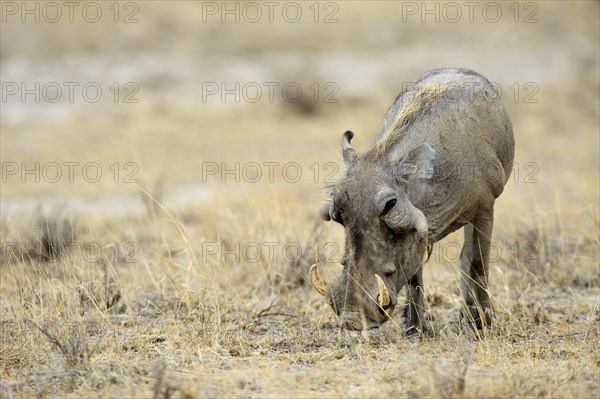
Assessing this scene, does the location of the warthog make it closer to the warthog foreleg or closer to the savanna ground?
the warthog foreleg

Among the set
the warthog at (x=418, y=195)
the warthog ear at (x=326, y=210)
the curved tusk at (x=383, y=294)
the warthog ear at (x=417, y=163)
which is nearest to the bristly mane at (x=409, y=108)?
the warthog at (x=418, y=195)

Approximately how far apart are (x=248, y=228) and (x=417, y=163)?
3.71 m

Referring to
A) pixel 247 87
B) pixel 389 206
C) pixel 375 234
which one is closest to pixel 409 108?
pixel 389 206

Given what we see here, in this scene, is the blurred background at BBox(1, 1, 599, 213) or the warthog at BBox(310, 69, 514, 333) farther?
the blurred background at BBox(1, 1, 599, 213)

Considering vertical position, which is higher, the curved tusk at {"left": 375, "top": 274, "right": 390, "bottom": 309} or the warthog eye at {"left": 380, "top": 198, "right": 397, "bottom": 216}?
the warthog eye at {"left": 380, "top": 198, "right": 397, "bottom": 216}

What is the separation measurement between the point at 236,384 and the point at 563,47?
97.2ft

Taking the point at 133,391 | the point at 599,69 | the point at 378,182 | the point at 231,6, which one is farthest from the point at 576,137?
the point at 231,6

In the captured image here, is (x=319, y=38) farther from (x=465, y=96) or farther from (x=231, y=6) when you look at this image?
(x=465, y=96)

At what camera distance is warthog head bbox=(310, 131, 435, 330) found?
232 inches

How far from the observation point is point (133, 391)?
5387mm

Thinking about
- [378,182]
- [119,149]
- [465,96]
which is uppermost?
[465,96]

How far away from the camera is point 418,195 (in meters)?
6.44

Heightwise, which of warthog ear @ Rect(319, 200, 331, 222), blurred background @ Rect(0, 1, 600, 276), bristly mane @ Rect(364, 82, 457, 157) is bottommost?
blurred background @ Rect(0, 1, 600, 276)

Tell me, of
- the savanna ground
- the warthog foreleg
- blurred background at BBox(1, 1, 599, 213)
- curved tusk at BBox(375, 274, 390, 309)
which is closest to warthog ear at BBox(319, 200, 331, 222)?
curved tusk at BBox(375, 274, 390, 309)
